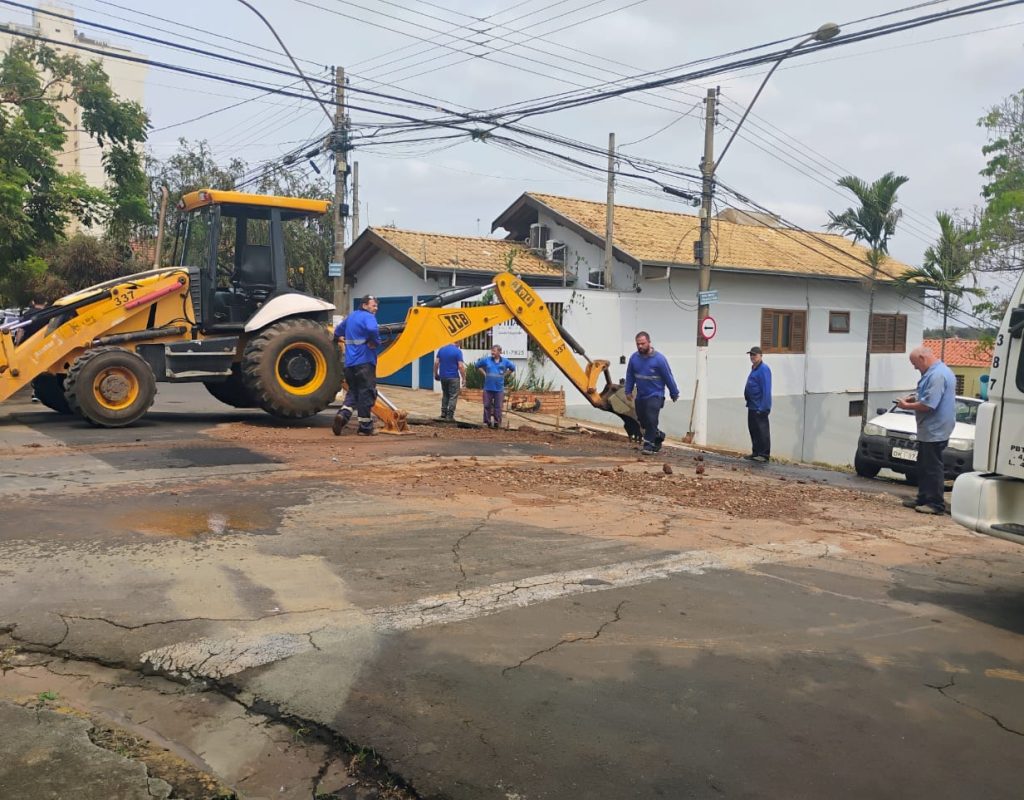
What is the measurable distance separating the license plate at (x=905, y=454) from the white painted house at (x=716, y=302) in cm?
986

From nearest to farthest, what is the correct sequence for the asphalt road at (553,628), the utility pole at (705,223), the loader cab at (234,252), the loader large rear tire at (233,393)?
the asphalt road at (553,628)
the loader cab at (234,252)
the loader large rear tire at (233,393)
the utility pole at (705,223)

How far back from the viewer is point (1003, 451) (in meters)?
5.84

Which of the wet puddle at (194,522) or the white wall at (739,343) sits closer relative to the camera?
the wet puddle at (194,522)

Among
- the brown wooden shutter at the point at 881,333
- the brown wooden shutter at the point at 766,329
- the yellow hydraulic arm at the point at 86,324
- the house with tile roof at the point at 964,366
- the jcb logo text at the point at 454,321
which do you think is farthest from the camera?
the house with tile roof at the point at 964,366

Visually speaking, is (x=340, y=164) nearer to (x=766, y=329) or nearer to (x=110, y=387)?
(x=110, y=387)

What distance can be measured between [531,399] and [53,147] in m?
11.6

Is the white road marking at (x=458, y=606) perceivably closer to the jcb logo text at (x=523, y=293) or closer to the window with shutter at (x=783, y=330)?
the jcb logo text at (x=523, y=293)

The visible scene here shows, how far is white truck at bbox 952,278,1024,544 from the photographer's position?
5711mm

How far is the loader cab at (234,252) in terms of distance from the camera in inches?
522

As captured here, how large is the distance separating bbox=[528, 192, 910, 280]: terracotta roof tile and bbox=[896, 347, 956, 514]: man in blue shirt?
1428 cm

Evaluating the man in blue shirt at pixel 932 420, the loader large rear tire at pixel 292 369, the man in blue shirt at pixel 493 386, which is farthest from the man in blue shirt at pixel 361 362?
the man in blue shirt at pixel 932 420

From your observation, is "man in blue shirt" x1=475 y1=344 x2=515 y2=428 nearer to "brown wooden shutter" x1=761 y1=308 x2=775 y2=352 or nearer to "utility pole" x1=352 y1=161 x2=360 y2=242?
"brown wooden shutter" x1=761 y1=308 x2=775 y2=352

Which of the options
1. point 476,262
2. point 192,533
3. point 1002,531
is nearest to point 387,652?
point 192,533

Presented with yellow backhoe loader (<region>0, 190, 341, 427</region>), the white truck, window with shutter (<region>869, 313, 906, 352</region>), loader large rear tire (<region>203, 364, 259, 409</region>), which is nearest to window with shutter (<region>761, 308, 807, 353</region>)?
window with shutter (<region>869, 313, 906, 352</region>)
